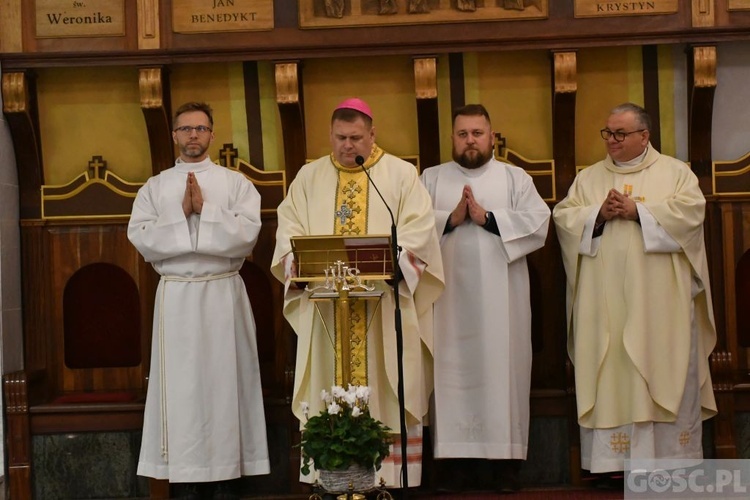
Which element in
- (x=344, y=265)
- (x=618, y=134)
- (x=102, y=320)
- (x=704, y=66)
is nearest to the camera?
(x=344, y=265)

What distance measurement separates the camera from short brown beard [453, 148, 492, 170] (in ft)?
24.9

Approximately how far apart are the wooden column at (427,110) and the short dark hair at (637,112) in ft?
3.94

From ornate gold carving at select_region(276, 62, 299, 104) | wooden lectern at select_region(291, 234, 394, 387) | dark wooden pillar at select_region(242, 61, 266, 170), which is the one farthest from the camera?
dark wooden pillar at select_region(242, 61, 266, 170)

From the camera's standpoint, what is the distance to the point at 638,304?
24.3 feet

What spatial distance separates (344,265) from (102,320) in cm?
257

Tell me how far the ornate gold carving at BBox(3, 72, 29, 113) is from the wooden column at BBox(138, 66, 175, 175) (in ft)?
2.49

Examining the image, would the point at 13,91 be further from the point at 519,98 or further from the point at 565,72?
the point at 565,72

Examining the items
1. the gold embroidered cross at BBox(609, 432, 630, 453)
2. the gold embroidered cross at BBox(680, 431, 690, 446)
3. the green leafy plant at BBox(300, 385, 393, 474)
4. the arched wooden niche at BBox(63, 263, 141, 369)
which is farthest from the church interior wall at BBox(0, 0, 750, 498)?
the green leafy plant at BBox(300, 385, 393, 474)

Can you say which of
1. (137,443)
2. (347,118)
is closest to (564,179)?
(347,118)

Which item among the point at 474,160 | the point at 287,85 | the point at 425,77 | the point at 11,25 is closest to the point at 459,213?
the point at 474,160

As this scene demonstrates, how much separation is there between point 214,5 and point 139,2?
0.49m

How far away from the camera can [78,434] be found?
7.96 meters

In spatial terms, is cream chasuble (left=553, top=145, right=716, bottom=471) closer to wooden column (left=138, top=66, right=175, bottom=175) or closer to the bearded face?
the bearded face

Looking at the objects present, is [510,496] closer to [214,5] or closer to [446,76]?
[446,76]
